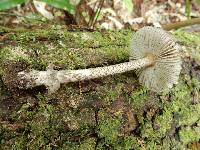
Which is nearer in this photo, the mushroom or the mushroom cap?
the mushroom

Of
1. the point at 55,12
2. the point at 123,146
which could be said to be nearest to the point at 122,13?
the point at 55,12

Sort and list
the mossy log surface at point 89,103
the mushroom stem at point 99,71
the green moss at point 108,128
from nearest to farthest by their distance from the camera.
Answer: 1. the mossy log surface at point 89,103
2. the mushroom stem at point 99,71
3. the green moss at point 108,128

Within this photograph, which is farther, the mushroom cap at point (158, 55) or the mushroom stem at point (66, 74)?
the mushroom cap at point (158, 55)

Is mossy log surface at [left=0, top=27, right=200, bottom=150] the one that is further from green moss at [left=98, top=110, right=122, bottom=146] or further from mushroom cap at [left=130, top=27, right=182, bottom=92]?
mushroom cap at [left=130, top=27, right=182, bottom=92]

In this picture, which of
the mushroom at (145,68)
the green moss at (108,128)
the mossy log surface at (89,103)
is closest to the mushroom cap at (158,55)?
the mushroom at (145,68)

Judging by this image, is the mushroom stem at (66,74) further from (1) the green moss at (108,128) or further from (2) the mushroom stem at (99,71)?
(1) the green moss at (108,128)

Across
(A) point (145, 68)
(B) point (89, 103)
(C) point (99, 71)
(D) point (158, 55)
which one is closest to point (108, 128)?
(B) point (89, 103)

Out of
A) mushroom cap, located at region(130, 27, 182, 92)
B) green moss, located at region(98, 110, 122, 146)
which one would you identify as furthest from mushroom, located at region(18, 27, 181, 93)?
green moss, located at region(98, 110, 122, 146)
